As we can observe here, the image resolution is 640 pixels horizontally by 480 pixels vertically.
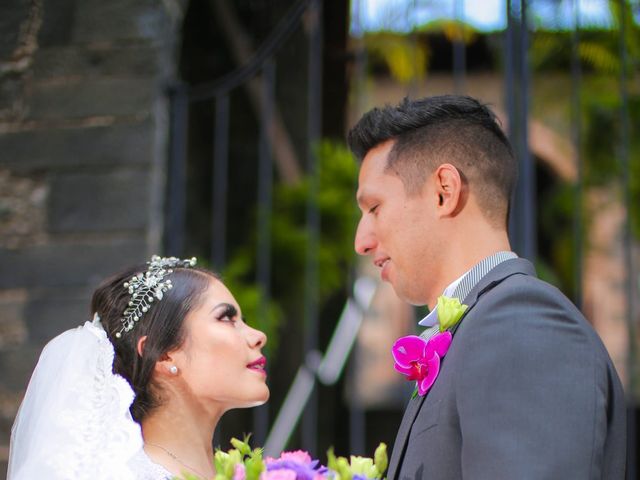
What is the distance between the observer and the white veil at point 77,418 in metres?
2.13

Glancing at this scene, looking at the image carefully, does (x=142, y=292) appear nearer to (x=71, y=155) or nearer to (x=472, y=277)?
(x=472, y=277)

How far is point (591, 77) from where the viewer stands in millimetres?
9695

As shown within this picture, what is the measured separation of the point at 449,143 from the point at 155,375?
94cm

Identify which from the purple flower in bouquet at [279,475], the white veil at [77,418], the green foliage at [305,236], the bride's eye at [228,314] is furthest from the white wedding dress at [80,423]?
the green foliage at [305,236]

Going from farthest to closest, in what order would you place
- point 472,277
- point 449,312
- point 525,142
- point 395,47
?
point 395,47 < point 525,142 < point 472,277 < point 449,312

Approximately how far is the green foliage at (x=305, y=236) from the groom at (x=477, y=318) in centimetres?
313

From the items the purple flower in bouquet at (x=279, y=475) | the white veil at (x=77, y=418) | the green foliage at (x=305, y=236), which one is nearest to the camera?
the purple flower in bouquet at (x=279, y=475)

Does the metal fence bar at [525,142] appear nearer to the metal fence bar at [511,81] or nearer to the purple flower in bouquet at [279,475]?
the metal fence bar at [511,81]

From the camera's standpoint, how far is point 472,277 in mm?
1928

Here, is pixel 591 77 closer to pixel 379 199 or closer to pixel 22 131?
pixel 22 131

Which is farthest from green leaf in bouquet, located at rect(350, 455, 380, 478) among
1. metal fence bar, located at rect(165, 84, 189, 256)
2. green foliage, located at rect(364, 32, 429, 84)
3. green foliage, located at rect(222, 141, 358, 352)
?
green foliage, located at rect(364, 32, 429, 84)

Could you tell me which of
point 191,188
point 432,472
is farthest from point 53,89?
point 432,472

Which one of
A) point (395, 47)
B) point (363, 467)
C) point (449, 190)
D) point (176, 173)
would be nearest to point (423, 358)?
point (363, 467)

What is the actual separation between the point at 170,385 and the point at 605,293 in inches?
351
